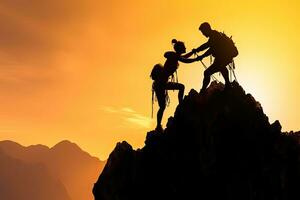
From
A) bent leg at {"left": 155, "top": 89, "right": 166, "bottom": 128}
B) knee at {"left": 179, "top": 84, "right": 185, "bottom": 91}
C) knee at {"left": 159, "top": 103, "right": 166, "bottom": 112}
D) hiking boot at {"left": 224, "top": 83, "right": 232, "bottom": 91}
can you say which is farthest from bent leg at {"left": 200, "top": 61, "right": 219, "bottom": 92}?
knee at {"left": 159, "top": 103, "right": 166, "bottom": 112}

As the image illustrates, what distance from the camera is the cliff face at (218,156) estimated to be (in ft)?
65.6

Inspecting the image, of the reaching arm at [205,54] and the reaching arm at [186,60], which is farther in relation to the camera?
the reaching arm at [186,60]

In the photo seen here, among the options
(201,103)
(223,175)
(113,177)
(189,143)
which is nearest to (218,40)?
(201,103)

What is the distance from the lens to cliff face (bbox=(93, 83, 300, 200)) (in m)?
20.0

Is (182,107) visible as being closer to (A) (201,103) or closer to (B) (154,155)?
(A) (201,103)

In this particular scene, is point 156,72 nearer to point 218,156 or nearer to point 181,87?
point 181,87

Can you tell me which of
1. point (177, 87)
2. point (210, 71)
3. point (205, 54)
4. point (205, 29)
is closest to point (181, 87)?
point (177, 87)

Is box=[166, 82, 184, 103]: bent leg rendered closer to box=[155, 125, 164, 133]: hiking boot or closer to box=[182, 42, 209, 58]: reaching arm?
box=[182, 42, 209, 58]: reaching arm

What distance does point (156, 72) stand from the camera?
73.0ft

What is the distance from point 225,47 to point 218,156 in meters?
5.59

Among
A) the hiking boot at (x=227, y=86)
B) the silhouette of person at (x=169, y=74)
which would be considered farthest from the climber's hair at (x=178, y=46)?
the hiking boot at (x=227, y=86)

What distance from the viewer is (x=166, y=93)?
22.3 m

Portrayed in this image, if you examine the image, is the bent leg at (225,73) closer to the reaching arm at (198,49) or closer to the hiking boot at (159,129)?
the reaching arm at (198,49)

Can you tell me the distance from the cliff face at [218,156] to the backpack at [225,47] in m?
1.98
